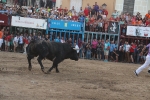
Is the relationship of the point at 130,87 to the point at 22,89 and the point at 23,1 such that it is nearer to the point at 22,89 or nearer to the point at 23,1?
the point at 22,89

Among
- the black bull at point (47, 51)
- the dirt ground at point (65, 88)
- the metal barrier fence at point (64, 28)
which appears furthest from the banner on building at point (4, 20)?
the dirt ground at point (65, 88)

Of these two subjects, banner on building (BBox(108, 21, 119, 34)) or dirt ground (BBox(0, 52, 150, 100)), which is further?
banner on building (BBox(108, 21, 119, 34))

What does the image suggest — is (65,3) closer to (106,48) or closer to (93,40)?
(93,40)

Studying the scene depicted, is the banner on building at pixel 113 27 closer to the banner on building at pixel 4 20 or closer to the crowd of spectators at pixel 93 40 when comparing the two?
the crowd of spectators at pixel 93 40

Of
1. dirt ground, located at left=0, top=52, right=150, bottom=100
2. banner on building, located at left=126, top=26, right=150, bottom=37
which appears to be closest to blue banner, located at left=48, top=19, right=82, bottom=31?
banner on building, located at left=126, top=26, right=150, bottom=37

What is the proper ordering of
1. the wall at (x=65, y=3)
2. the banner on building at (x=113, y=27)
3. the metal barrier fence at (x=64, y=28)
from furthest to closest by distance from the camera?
the wall at (x=65, y=3) < the metal barrier fence at (x=64, y=28) < the banner on building at (x=113, y=27)

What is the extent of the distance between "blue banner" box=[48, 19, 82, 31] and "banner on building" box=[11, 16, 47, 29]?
51 centimetres

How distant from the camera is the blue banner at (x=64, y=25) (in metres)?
22.8

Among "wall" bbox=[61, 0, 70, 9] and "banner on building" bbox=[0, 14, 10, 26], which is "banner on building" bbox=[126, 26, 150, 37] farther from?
"banner on building" bbox=[0, 14, 10, 26]

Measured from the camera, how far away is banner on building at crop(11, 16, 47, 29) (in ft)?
75.3

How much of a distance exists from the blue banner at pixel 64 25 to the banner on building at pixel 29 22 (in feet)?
1.67

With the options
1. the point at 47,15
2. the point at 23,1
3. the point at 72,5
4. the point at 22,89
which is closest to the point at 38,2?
the point at 23,1

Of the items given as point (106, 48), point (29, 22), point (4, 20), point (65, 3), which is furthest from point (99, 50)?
point (4, 20)

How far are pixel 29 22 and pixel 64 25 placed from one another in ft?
8.44
